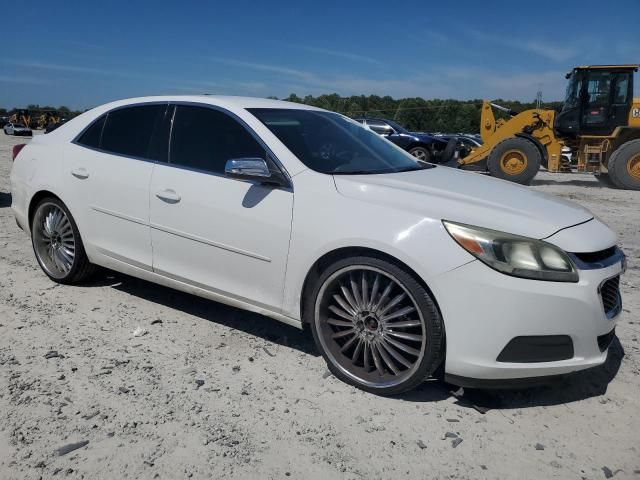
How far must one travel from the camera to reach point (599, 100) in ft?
43.5

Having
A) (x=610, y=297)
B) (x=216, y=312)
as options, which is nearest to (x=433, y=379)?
(x=610, y=297)

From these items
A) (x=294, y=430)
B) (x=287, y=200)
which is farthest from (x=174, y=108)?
(x=294, y=430)

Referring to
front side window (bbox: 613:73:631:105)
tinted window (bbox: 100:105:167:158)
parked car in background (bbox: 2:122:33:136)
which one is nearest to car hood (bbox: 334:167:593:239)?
tinted window (bbox: 100:105:167:158)

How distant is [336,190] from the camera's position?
2.95m

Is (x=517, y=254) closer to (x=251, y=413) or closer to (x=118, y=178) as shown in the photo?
(x=251, y=413)

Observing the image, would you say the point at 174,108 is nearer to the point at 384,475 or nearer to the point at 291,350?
the point at 291,350

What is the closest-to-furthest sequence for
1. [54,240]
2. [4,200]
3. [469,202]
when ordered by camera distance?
[469,202], [54,240], [4,200]

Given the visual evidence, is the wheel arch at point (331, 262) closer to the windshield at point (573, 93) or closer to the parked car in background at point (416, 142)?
the windshield at point (573, 93)

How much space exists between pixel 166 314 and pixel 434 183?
2.12m

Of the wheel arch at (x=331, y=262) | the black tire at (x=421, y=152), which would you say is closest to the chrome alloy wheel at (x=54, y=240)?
the wheel arch at (x=331, y=262)

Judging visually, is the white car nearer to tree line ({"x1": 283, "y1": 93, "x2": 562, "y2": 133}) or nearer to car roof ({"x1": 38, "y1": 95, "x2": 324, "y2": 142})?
car roof ({"x1": 38, "y1": 95, "x2": 324, "y2": 142})

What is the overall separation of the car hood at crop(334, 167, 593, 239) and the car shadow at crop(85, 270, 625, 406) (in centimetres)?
80

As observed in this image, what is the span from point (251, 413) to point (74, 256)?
2.32 meters

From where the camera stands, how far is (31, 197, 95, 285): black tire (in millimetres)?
4137
